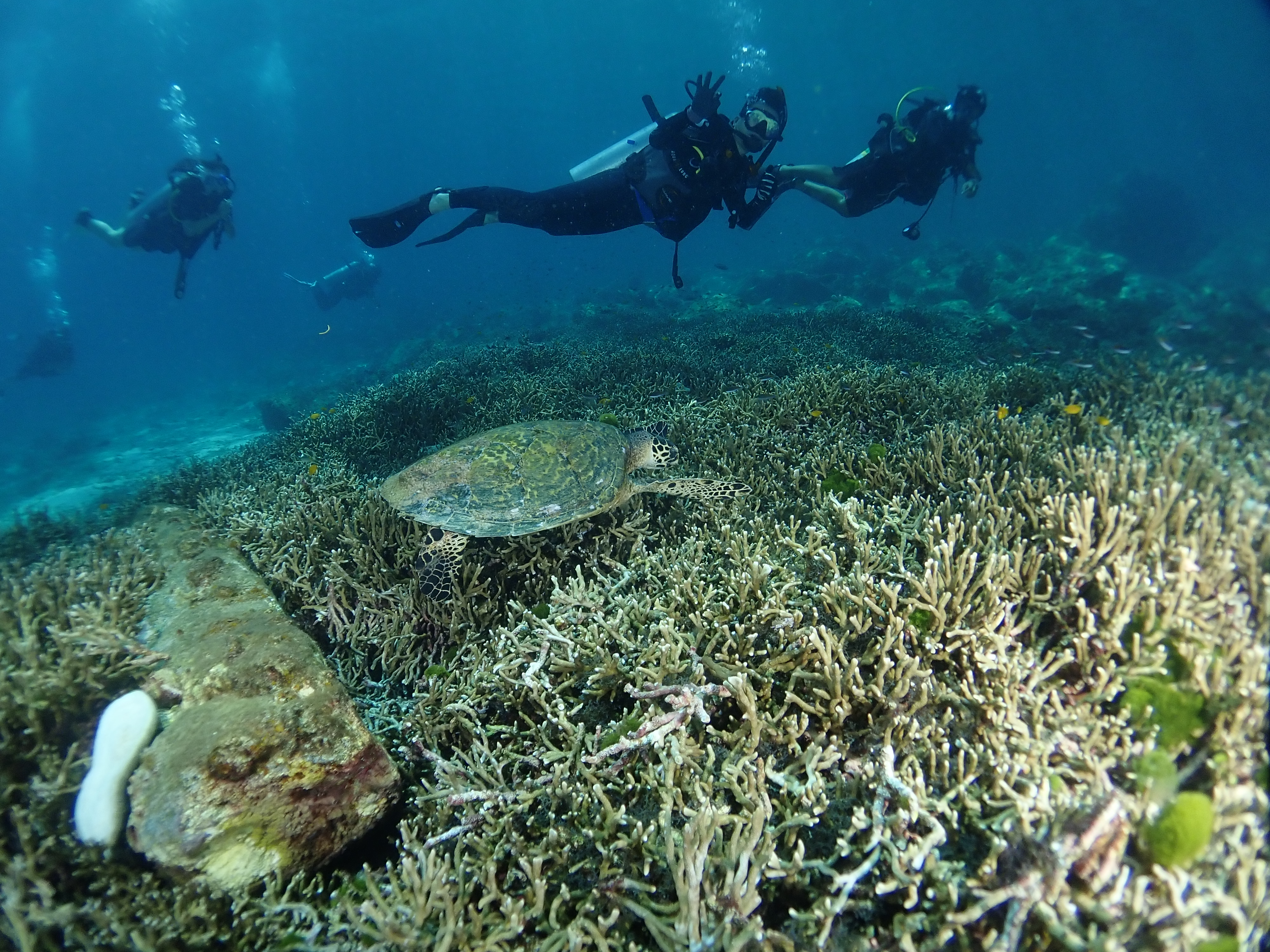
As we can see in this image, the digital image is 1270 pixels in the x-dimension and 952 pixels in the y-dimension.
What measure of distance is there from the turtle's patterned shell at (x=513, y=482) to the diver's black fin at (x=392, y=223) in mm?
5595

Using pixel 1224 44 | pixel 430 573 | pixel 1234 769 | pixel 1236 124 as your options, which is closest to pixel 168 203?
pixel 430 573

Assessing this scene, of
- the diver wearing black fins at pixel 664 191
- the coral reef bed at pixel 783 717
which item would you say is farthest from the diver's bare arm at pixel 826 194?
the coral reef bed at pixel 783 717

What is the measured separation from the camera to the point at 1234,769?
150cm

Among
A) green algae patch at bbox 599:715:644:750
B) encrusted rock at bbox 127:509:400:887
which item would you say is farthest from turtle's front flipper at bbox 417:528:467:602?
green algae patch at bbox 599:715:644:750

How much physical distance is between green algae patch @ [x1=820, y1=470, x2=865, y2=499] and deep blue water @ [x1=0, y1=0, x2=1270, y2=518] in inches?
898

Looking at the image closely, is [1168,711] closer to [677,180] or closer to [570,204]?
[677,180]

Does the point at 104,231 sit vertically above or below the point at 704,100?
above

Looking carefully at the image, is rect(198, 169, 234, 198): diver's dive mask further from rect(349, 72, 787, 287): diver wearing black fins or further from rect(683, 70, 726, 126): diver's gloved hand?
rect(683, 70, 726, 126): diver's gloved hand

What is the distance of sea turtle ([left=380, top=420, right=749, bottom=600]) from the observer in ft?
12.2

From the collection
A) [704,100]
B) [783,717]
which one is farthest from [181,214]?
[783,717]

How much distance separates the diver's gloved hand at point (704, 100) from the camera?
22.9 feet

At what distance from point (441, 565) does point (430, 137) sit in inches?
4907

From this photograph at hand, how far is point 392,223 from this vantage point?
26.6ft

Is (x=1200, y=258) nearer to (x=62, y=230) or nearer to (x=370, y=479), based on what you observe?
(x=370, y=479)
